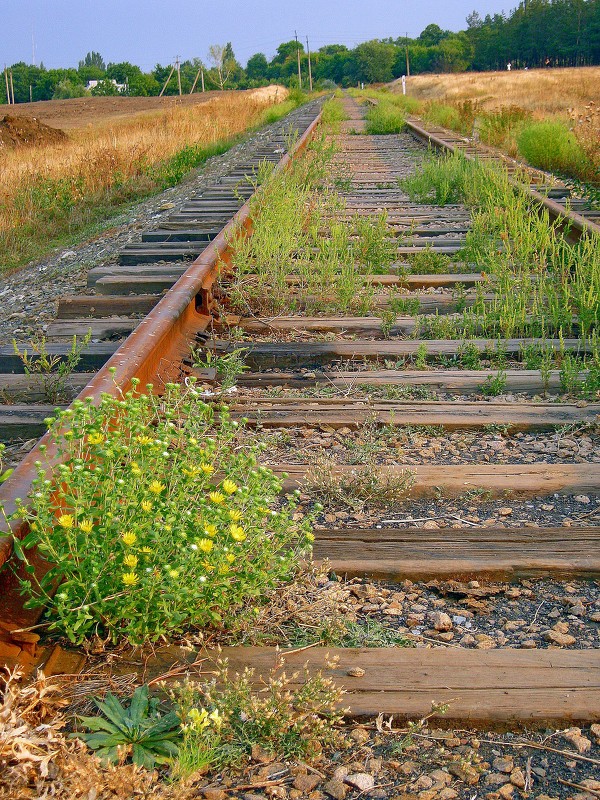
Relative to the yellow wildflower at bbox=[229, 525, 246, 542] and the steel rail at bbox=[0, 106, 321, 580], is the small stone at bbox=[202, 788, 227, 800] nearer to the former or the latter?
the yellow wildflower at bbox=[229, 525, 246, 542]

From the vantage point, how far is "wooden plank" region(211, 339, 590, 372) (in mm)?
3863

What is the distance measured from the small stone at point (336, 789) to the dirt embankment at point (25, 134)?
18.8m

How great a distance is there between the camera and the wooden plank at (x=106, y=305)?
4434 millimetres

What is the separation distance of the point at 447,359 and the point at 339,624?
2154 millimetres

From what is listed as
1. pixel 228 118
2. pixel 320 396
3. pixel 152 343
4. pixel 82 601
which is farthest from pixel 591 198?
pixel 228 118

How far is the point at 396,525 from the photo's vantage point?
2549 millimetres

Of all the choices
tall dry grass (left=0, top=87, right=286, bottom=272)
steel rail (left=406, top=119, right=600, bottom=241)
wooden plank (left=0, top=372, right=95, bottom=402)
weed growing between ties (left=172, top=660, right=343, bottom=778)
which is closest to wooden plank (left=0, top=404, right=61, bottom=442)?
wooden plank (left=0, top=372, right=95, bottom=402)

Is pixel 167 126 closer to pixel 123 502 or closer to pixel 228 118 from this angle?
pixel 228 118

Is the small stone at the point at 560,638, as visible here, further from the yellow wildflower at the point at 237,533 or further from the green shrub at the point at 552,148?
the green shrub at the point at 552,148

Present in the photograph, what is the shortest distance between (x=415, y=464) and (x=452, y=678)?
1159 mm

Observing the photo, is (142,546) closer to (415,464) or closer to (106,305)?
(415,464)

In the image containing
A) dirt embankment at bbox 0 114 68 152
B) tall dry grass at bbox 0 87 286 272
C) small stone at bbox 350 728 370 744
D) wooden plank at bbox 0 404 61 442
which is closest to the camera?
small stone at bbox 350 728 370 744

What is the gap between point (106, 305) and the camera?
4457 millimetres

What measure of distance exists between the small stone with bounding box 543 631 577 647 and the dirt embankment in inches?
730
